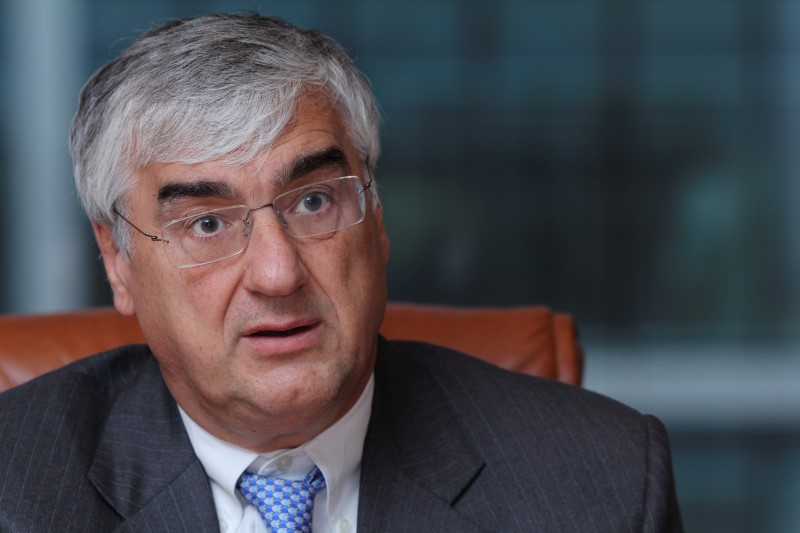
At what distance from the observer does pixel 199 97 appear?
148 centimetres

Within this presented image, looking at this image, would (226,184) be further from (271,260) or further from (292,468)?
(292,468)

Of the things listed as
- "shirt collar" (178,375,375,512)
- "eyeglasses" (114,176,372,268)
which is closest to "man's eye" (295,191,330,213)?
"eyeglasses" (114,176,372,268)

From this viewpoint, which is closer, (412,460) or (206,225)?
(206,225)

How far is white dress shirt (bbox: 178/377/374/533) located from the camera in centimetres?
158

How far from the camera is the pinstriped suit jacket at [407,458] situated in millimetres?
1509

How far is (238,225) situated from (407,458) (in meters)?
0.46

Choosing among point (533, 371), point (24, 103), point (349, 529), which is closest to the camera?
point (349, 529)

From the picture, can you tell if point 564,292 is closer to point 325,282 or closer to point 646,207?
point 646,207

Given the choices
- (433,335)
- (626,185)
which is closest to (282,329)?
(433,335)

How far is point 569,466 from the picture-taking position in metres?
1.63

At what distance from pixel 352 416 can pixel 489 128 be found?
3.55m

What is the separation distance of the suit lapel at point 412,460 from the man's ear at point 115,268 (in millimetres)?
428

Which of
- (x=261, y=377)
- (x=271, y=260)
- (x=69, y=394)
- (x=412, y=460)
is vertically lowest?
(x=412, y=460)

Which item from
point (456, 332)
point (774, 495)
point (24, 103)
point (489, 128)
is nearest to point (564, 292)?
point (489, 128)
